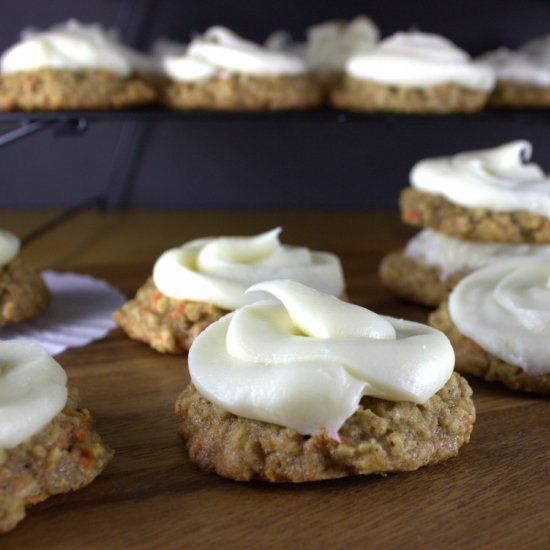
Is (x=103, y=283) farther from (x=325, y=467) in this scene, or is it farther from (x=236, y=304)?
(x=325, y=467)

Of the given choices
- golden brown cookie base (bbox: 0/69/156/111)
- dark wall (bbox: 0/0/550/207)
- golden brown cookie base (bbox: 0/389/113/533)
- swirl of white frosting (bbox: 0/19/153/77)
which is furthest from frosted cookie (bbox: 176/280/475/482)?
dark wall (bbox: 0/0/550/207)

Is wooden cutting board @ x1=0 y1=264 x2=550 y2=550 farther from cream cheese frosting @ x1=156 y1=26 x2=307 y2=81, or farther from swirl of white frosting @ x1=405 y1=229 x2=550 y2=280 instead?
cream cheese frosting @ x1=156 y1=26 x2=307 y2=81

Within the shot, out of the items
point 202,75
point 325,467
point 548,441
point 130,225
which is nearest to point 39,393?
point 325,467

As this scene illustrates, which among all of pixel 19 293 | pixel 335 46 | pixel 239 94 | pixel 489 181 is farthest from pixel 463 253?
pixel 19 293

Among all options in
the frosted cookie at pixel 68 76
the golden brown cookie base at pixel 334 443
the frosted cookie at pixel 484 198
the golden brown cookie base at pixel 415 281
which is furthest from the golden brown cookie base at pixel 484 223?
the frosted cookie at pixel 68 76

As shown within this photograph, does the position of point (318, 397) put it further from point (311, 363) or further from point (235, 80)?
point (235, 80)

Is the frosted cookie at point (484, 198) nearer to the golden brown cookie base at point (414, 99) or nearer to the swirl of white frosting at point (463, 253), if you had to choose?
the swirl of white frosting at point (463, 253)
